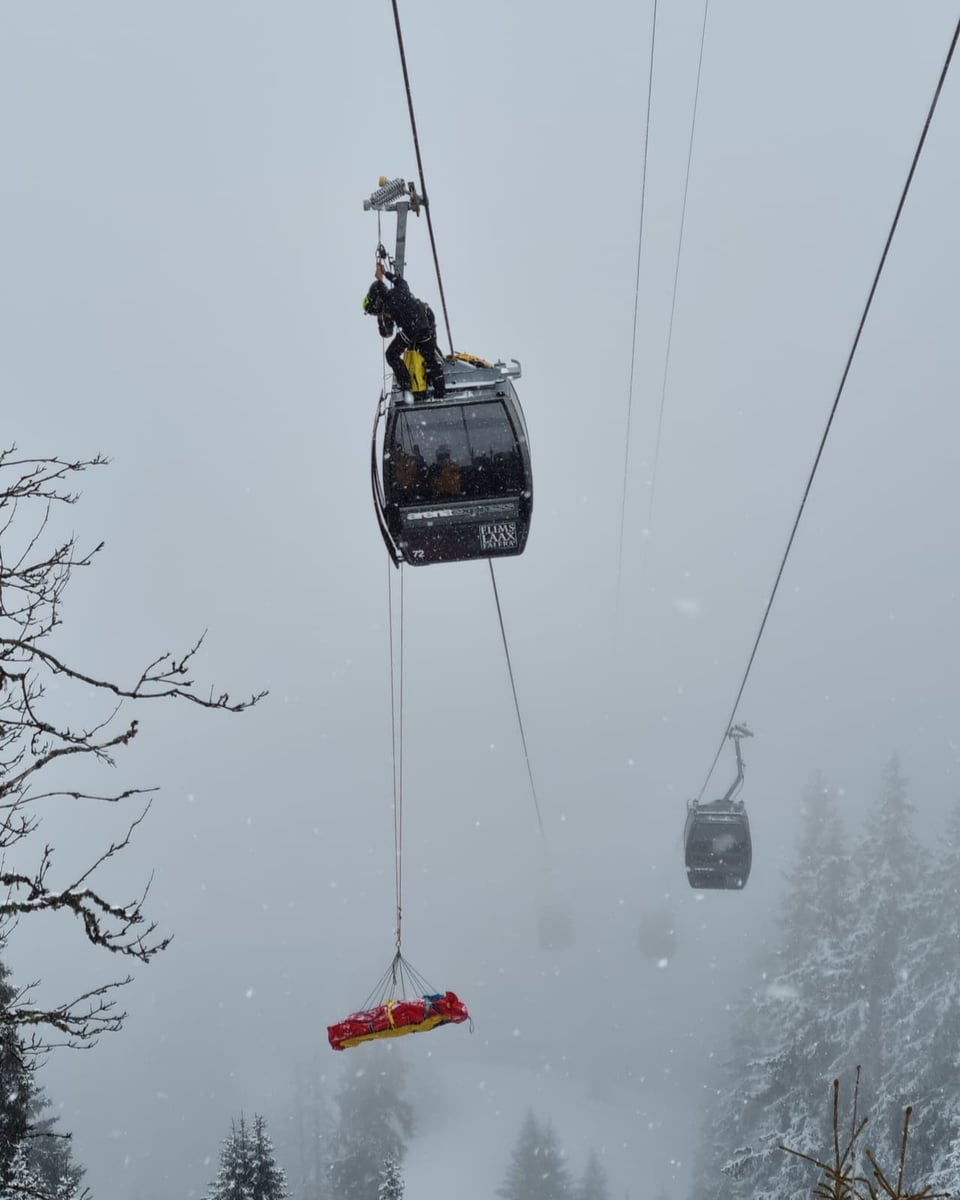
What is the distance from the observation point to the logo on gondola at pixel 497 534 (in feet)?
32.1

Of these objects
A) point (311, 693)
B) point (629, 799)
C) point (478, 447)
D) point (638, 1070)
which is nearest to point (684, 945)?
point (638, 1070)

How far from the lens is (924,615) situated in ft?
429

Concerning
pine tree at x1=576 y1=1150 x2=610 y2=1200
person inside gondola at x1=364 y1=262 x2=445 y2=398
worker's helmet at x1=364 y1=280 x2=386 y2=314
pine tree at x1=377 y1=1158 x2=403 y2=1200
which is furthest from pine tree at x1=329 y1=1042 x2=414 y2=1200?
worker's helmet at x1=364 y1=280 x2=386 y2=314

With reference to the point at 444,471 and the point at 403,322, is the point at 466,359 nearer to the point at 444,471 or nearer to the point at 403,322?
the point at 403,322

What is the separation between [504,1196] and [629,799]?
5602 cm

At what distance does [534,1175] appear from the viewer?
30031mm

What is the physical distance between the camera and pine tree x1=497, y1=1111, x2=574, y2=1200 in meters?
29.8

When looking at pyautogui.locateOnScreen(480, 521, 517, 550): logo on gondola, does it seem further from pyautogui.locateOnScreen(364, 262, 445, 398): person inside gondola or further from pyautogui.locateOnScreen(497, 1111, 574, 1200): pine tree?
pyautogui.locateOnScreen(497, 1111, 574, 1200): pine tree

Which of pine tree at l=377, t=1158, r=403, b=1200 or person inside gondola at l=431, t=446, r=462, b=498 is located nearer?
person inside gondola at l=431, t=446, r=462, b=498

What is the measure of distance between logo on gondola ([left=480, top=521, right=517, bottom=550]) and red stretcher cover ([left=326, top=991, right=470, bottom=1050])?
4.84m

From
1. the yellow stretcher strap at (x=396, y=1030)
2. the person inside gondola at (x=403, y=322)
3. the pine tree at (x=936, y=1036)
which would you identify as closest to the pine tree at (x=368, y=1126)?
the pine tree at (x=936, y=1036)

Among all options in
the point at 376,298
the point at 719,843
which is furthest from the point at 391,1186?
the point at 376,298

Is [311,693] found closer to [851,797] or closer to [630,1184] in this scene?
[851,797]

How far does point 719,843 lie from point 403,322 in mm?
13118
